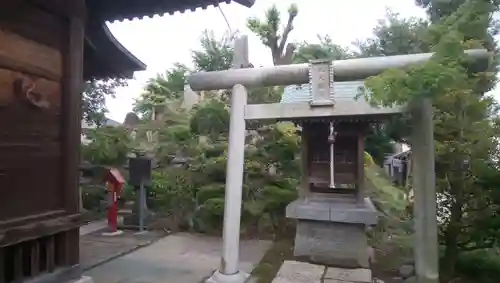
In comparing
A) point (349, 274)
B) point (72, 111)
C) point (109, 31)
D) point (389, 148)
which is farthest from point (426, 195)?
point (389, 148)

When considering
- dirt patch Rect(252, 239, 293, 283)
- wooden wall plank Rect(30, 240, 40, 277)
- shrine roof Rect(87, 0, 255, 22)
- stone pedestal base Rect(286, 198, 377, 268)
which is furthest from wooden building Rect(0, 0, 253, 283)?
stone pedestal base Rect(286, 198, 377, 268)

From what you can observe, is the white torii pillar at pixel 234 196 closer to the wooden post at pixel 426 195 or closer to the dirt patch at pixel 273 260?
the dirt patch at pixel 273 260

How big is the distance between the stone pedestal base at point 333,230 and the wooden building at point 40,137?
3402mm

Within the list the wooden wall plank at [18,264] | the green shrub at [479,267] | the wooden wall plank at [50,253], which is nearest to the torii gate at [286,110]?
the green shrub at [479,267]

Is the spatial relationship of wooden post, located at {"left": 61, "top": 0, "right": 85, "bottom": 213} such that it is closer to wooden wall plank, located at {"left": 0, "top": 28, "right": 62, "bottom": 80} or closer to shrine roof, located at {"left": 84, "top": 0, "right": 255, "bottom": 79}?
wooden wall plank, located at {"left": 0, "top": 28, "right": 62, "bottom": 80}

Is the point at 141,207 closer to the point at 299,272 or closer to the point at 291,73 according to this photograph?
the point at 299,272

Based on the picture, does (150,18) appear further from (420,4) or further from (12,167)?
(420,4)

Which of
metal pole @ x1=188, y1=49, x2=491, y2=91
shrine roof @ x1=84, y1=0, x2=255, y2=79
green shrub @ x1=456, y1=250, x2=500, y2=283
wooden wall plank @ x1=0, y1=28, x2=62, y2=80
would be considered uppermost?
shrine roof @ x1=84, y1=0, x2=255, y2=79

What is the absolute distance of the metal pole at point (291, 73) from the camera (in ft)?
15.2

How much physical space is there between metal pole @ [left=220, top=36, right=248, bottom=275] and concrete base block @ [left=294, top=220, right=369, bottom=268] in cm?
172

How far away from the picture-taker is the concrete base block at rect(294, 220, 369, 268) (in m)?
6.09

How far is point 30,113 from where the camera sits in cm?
341

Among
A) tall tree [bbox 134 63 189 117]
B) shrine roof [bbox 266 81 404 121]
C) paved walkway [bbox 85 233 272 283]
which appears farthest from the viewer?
tall tree [bbox 134 63 189 117]

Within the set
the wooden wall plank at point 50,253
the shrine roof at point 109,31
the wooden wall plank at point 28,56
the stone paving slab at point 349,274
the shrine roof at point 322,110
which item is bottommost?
the stone paving slab at point 349,274
